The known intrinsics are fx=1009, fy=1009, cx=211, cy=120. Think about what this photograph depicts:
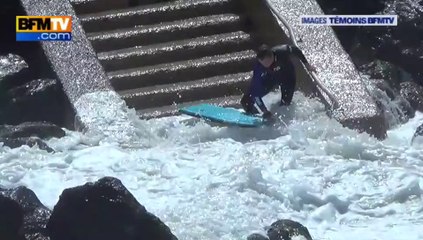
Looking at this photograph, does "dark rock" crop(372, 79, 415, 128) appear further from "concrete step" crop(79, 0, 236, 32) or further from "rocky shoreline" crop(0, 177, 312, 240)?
"rocky shoreline" crop(0, 177, 312, 240)

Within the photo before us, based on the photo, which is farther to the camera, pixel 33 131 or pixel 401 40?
pixel 401 40

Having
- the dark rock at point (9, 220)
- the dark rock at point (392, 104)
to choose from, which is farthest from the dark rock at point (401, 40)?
the dark rock at point (9, 220)

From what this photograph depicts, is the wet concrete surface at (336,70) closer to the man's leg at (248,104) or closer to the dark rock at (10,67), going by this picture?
the man's leg at (248,104)

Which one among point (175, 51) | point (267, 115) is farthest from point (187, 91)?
point (267, 115)

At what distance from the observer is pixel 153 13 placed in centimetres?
1200

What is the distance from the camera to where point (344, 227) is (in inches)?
341

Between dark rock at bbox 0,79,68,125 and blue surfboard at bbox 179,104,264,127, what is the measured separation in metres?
1.38

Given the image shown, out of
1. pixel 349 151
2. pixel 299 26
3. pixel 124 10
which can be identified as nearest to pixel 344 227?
pixel 349 151

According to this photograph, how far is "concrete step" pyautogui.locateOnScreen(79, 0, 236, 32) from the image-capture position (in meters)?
11.8

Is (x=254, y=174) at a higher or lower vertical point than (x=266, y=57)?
lower

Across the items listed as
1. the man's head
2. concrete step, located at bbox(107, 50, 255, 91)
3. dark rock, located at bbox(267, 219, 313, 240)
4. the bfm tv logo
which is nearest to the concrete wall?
concrete step, located at bbox(107, 50, 255, 91)

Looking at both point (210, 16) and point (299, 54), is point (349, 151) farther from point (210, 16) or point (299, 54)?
point (210, 16)

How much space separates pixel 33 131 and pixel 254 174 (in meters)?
2.35

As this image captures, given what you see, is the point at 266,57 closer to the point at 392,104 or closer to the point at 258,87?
the point at 258,87
